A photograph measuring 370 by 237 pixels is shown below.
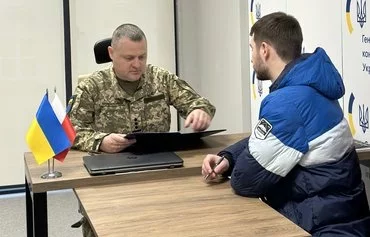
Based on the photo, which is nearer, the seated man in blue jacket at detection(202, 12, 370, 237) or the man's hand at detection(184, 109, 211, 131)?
the seated man in blue jacket at detection(202, 12, 370, 237)

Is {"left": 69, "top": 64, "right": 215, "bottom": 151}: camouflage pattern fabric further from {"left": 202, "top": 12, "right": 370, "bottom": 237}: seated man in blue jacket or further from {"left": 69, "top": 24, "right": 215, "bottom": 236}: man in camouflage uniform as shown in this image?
{"left": 202, "top": 12, "right": 370, "bottom": 237}: seated man in blue jacket

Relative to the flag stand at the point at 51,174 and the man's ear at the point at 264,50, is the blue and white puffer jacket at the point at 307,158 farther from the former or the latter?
the flag stand at the point at 51,174

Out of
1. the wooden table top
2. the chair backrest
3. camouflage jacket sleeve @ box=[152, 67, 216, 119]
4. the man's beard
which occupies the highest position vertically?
the chair backrest

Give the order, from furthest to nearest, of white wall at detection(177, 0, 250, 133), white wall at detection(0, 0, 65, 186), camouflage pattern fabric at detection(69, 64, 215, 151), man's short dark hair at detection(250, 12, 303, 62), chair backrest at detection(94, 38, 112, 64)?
white wall at detection(0, 0, 65, 186) → white wall at detection(177, 0, 250, 133) → chair backrest at detection(94, 38, 112, 64) → camouflage pattern fabric at detection(69, 64, 215, 151) → man's short dark hair at detection(250, 12, 303, 62)

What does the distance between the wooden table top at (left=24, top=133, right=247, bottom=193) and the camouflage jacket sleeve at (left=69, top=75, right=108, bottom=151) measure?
9 centimetres

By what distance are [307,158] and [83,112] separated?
4.12ft

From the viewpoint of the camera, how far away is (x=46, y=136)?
7.00 feet

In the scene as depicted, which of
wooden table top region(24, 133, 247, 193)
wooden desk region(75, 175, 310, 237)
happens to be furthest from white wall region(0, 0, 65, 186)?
wooden desk region(75, 175, 310, 237)

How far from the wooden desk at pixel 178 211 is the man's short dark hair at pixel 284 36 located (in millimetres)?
497

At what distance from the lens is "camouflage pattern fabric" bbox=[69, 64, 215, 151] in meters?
2.74

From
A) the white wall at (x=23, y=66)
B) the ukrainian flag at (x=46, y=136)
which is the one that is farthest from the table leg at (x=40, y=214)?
the white wall at (x=23, y=66)

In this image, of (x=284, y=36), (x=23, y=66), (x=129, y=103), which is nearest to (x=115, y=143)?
(x=129, y=103)

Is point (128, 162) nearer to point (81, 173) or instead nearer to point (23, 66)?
point (81, 173)

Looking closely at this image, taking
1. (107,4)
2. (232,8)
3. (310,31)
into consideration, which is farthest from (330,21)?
(107,4)
